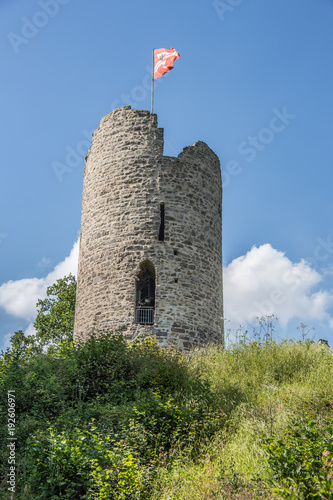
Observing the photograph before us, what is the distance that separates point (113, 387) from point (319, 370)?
13.1ft

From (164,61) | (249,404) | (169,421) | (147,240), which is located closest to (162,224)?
(147,240)

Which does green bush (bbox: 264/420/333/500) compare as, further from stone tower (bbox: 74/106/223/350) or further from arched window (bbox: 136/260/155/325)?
arched window (bbox: 136/260/155/325)

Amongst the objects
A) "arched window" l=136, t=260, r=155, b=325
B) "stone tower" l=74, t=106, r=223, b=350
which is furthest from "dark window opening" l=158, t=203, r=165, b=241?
"arched window" l=136, t=260, r=155, b=325

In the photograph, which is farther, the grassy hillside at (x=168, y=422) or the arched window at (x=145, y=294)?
the arched window at (x=145, y=294)

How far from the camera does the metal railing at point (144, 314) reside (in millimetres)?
14773

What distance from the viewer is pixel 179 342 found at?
14352 mm

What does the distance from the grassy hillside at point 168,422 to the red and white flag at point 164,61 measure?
919cm

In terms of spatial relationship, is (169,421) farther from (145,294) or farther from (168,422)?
(145,294)

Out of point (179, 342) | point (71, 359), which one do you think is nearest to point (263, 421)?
point (71, 359)

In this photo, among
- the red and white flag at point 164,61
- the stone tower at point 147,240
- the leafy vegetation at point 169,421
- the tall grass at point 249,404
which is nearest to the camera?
the leafy vegetation at point 169,421

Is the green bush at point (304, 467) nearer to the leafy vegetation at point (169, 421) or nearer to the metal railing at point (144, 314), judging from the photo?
the leafy vegetation at point (169, 421)

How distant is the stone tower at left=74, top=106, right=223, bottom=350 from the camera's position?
14.7 meters

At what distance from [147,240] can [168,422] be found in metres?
6.52

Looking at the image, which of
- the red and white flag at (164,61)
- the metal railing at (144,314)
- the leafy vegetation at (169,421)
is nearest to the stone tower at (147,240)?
the metal railing at (144,314)
